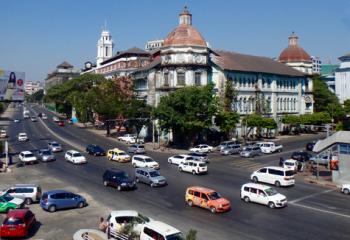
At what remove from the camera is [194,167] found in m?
47.9

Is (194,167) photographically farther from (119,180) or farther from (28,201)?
(28,201)

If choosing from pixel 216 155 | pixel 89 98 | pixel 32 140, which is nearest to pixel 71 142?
pixel 32 140

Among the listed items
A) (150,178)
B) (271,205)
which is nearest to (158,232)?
(271,205)

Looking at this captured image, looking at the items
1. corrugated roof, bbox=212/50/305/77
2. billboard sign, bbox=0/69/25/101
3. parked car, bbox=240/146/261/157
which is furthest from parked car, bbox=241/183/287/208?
billboard sign, bbox=0/69/25/101

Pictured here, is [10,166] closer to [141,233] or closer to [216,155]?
[216,155]

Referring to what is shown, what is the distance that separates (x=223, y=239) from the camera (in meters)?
25.9

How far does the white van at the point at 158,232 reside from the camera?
2306cm

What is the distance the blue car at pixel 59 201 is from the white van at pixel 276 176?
18.4 m

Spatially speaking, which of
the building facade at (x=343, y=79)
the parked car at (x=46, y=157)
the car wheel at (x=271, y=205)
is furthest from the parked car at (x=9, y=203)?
the building facade at (x=343, y=79)

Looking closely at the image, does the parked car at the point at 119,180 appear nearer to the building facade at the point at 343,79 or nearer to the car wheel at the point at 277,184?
the car wheel at the point at 277,184

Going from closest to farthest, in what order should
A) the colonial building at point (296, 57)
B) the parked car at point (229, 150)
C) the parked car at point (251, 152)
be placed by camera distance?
the parked car at point (251, 152) → the parked car at point (229, 150) → the colonial building at point (296, 57)

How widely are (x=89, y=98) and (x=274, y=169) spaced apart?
58.0 meters

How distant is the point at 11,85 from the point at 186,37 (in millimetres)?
31552

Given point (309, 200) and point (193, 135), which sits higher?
point (193, 135)
